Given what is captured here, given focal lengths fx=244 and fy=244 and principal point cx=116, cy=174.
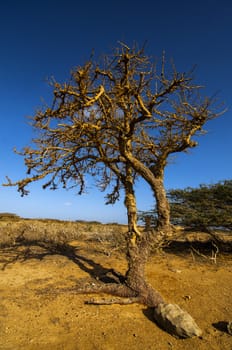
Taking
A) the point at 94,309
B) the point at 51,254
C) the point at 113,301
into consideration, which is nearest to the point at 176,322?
the point at 113,301

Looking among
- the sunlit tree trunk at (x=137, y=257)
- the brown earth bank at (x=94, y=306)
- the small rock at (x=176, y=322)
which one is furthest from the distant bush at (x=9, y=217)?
the small rock at (x=176, y=322)

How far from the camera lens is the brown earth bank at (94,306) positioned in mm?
3469

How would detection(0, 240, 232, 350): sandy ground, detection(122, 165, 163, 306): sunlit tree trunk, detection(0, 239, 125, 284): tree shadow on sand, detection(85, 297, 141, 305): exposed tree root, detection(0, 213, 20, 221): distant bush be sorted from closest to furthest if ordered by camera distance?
1. detection(0, 240, 232, 350): sandy ground
2. detection(85, 297, 141, 305): exposed tree root
3. detection(122, 165, 163, 306): sunlit tree trunk
4. detection(0, 239, 125, 284): tree shadow on sand
5. detection(0, 213, 20, 221): distant bush

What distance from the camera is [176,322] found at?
367 centimetres

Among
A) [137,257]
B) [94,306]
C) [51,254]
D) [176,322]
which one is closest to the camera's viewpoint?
[176,322]

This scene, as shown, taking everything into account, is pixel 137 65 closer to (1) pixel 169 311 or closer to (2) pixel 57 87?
(2) pixel 57 87

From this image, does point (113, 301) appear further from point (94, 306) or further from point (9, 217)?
point (9, 217)

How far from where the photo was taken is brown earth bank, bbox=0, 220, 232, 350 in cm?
347

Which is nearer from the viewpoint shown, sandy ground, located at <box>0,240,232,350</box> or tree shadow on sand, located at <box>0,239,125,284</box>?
sandy ground, located at <box>0,240,232,350</box>

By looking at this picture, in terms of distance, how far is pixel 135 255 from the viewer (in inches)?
202

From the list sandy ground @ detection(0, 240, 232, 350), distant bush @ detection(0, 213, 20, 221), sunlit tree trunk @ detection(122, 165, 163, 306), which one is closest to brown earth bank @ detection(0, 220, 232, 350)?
sandy ground @ detection(0, 240, 232, 350)

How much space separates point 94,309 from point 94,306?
118mm

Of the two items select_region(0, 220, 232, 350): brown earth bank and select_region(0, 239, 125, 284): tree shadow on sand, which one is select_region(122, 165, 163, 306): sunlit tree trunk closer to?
select_region(0, 220, 232, 350): brown earth bank

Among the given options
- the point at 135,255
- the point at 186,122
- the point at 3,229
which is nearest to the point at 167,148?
the point at 186,122
